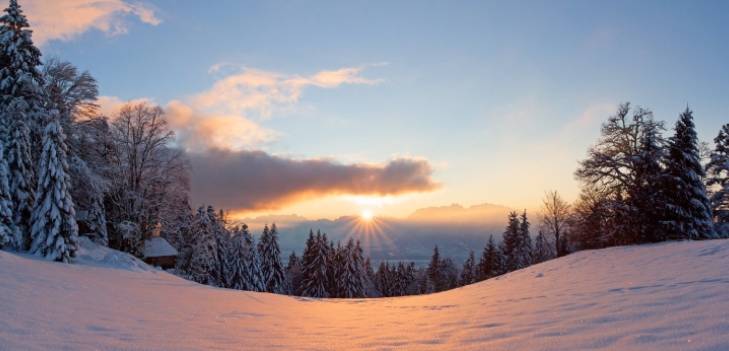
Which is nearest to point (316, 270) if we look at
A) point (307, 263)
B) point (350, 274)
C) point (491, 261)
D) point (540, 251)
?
point (307, 263)

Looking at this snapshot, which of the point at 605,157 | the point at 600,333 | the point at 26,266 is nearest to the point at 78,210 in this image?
the point at 26,266

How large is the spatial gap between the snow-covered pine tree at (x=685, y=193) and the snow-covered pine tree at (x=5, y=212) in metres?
37.5

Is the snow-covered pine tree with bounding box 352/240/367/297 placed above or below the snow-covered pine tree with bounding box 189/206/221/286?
below

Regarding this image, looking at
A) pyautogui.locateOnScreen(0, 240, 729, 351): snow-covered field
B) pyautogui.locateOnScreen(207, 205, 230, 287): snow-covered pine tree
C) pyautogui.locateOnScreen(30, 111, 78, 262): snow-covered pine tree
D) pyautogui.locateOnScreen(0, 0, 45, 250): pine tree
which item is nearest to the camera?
pyautogui.locateOnScreen(0, 240, 729, 351): snow-covered field

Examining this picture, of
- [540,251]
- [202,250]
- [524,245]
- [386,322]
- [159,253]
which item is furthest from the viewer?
[540,251]

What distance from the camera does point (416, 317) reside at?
386 inches

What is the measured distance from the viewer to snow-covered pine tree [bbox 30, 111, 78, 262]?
19312 mm

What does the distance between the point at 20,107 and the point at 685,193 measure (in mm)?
41182

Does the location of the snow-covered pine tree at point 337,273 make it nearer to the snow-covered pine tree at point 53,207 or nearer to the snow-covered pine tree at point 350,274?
the snow-covered pine tree at point 350,274

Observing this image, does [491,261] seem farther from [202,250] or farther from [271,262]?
[202,250]

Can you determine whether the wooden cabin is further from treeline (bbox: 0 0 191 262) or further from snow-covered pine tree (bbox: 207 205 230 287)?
snow-covered pine tree (bbox: 207 205 230 287)

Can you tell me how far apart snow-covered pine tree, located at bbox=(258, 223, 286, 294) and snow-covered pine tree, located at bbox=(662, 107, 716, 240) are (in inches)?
1795

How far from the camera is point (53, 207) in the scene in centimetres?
1986

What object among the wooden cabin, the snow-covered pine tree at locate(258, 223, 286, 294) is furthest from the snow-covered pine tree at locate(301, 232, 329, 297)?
Result: the wooden cabin
